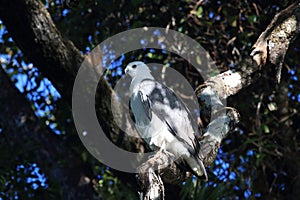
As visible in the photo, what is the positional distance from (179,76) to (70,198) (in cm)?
194

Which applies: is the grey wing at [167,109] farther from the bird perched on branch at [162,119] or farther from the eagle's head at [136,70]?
the eagle's head at [136,70]

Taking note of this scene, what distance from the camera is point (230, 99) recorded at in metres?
5.71

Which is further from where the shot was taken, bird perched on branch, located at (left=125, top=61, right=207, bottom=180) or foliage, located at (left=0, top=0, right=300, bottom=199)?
foliage, located at (left=0, top=0, right=300, bottom=199)

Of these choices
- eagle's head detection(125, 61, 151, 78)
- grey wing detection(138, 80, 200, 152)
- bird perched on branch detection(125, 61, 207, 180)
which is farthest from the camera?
eagle's head detection(125, 61, 151, 78)

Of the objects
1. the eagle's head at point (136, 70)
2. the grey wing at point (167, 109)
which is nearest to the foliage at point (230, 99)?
the eagle's head at point (136, 70)

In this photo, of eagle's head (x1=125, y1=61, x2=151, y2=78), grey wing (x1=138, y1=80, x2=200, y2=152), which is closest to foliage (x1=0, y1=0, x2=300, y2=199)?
eagle's head (x1=125, y1=61, x2=151, y2=78)

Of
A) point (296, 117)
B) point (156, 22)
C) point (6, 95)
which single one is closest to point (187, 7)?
point (156, 22)

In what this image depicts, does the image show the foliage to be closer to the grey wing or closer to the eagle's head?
the eagle's head

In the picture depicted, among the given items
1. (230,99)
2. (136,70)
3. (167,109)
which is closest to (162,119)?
(167,109)

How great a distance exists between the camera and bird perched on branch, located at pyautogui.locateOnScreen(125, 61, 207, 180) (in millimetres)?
4137

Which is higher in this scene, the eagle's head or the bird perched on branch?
the eagle's head

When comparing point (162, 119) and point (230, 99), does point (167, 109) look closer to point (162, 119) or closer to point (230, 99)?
point (162, 119)

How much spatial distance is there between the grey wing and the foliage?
1.19 metres

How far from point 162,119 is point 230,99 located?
153 centimetres
